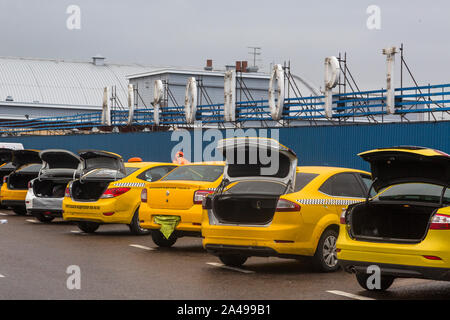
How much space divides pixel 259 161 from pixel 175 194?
8.52 ft

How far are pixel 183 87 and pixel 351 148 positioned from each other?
3236cm

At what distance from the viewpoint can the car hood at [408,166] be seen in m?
9.55

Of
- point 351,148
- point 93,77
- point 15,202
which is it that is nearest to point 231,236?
point 15,202

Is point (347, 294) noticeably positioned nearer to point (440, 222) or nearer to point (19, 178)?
point (440, 222)

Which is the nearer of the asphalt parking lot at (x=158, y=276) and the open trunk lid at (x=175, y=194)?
the asphalt parking lot at (x=158, y=276)

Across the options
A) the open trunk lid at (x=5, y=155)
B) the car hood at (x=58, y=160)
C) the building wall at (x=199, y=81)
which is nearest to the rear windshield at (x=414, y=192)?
the car hood at (x=58, y=160)

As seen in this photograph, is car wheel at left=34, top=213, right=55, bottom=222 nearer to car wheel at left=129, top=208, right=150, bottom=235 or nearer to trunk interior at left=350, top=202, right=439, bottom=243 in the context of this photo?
car wheel at left=129, top=208, right=150, bottom=235

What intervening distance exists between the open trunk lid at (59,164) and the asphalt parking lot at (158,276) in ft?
13.1

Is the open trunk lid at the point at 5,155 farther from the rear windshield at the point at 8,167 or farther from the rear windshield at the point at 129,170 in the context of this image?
the rear windshield at the point at 129,170

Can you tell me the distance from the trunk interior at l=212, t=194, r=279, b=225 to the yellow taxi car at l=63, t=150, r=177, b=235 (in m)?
5.04

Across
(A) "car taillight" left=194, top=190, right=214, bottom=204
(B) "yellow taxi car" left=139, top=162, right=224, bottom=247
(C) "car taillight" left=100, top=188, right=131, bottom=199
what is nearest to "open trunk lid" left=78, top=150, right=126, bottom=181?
(C) "car taillight" left=100, top=188, right=131, bottom=199

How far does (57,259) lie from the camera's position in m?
12.9

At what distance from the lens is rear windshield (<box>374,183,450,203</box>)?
9805 mm

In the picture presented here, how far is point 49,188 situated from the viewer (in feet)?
65.1
